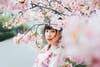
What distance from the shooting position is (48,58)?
1079 millimetres

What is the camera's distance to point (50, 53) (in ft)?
3.56

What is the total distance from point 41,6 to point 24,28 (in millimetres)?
147

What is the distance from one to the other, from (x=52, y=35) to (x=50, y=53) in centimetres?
10

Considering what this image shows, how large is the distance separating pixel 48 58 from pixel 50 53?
3 centimetres

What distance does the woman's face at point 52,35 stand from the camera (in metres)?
1.09

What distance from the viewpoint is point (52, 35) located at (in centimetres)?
110

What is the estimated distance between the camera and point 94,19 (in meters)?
1.07

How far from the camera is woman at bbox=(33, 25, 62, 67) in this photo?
108 cm

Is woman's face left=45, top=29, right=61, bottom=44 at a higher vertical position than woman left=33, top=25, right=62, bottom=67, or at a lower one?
higher

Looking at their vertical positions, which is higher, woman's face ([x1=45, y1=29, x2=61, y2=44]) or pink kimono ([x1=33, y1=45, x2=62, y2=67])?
woman's face ([x1=45, y1=29, x2=61, y2=44])

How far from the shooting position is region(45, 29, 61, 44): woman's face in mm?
1090

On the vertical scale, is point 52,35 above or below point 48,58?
above

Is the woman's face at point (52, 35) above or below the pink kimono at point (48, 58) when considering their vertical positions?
above

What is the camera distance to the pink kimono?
1075 mm
